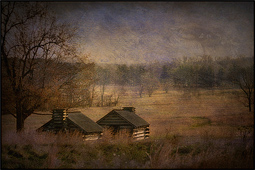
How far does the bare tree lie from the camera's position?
1227cm

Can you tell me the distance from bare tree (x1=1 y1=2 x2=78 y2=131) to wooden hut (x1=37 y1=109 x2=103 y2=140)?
1.36m

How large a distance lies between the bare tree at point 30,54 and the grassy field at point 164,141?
1.26 meters

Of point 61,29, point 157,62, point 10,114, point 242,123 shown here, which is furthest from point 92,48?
point 242,123

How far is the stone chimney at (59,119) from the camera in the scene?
452 inches

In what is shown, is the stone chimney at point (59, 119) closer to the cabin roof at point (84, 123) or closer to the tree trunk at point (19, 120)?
the cabin roof at point (84, 123)

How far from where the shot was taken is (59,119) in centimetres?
1166

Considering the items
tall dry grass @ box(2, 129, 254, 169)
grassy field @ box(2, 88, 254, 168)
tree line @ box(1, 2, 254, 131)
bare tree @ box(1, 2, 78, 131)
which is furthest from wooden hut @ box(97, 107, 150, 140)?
bare tree @ box(1, 2, 78, 131)

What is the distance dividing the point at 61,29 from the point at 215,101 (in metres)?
9.10

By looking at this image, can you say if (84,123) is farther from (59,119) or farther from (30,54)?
(30,54)

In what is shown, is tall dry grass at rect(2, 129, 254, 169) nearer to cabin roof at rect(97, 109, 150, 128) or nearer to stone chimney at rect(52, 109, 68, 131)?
stone chimney at rect(52, 109, 68, 131)

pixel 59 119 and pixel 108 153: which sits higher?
pixel 59 119

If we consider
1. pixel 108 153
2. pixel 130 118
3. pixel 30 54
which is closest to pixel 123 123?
pixel 130 118

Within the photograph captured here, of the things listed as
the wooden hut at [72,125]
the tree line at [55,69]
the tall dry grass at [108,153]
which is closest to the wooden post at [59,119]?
the wooden hut at [72,125]

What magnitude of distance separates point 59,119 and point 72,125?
0.64 m
